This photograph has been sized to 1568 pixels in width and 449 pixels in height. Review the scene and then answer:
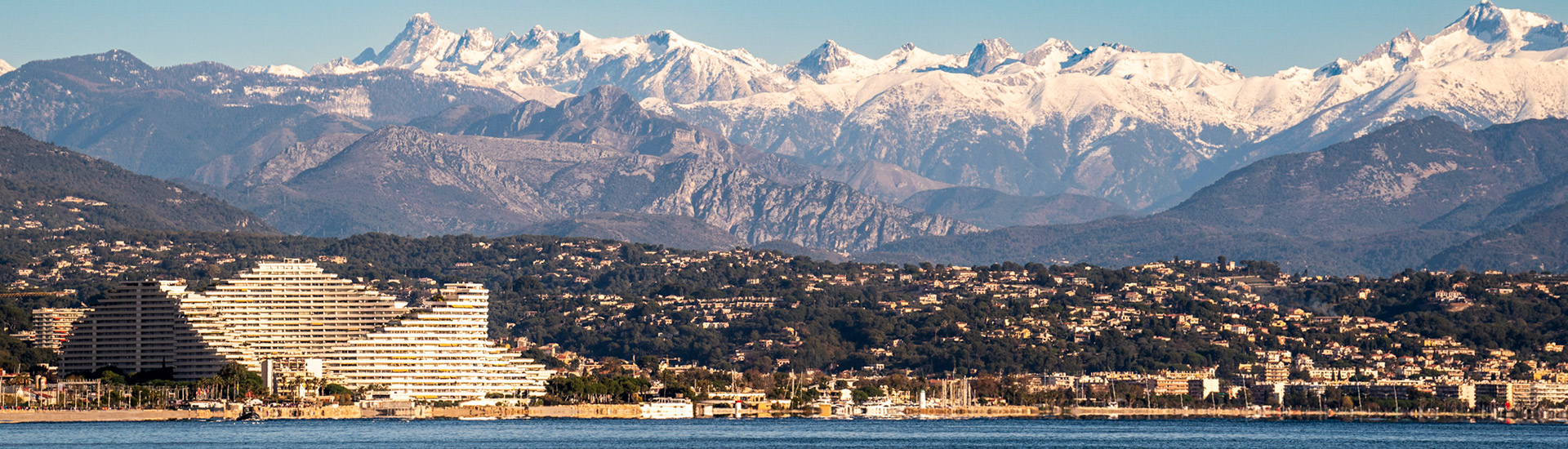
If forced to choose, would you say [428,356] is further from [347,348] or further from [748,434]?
[748,434]

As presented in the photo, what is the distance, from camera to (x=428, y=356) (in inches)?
7338

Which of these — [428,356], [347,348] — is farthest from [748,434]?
[347,348]

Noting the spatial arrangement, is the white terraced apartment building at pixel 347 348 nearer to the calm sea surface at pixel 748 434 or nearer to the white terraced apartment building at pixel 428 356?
the white terraced apartment building at pixel 428 356

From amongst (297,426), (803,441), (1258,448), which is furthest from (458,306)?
(1258,448)

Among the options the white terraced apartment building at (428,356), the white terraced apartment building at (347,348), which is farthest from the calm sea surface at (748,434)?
the white terraced apartment building at (347,348)

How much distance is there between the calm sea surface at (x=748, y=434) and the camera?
15150cm

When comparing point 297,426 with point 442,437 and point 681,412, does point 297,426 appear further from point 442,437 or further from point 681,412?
point 681,412

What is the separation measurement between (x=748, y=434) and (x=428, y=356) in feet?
98.1

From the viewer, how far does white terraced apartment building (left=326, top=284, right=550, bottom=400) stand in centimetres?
18625

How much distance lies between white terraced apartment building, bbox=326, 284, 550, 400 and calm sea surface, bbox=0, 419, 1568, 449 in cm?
737

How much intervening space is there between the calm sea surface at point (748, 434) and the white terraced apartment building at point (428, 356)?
24.2ft

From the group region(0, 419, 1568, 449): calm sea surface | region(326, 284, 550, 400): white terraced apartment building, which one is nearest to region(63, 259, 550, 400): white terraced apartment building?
region(326, 284, 550, 400): white terraced apartment building

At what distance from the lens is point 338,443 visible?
148m

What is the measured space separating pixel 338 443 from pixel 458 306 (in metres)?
39.0
